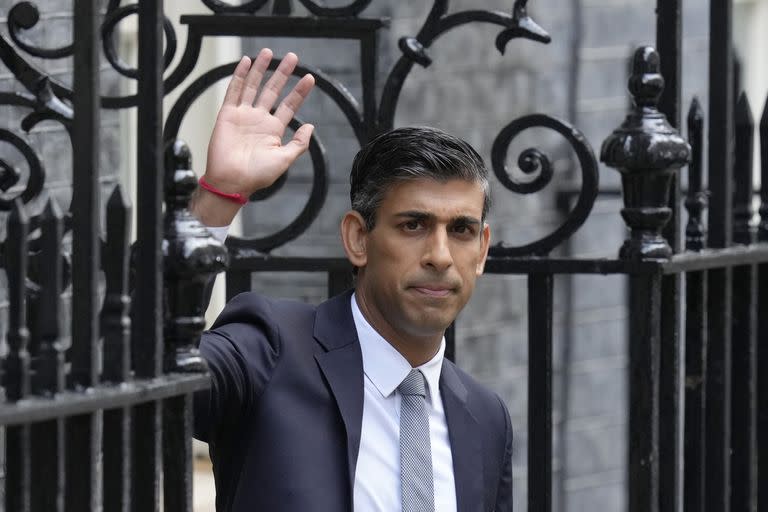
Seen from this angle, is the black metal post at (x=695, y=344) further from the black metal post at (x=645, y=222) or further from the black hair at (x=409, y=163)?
the black hair at (x=409, y=163)

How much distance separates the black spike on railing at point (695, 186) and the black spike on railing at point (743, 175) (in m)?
0.17

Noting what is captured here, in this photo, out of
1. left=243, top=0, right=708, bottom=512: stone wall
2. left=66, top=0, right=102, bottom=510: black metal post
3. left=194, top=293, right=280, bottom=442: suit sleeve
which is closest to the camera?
left=66, top=0, right=102, bottom=510: black metal post

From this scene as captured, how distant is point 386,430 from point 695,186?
1172mm

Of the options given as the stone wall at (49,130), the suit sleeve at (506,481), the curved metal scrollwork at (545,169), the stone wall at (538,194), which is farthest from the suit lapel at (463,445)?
the stone wall at (538,194)

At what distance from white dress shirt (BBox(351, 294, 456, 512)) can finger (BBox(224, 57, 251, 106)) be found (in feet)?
1.50

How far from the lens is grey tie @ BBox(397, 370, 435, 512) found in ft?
9.73

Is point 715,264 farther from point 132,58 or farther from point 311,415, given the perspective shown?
point 132,58

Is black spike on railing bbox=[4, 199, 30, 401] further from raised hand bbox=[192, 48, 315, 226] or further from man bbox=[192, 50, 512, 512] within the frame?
raised hand bbox=[192, 48, 315, 226]

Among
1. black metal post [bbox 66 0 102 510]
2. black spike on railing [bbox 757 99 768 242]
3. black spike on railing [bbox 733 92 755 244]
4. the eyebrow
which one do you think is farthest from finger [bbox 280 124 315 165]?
black spike on railing [bbox 757 99 768 242]

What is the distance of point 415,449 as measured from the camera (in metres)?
3.01

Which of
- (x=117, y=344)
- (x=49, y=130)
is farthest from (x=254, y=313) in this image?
(x=49, y=130)

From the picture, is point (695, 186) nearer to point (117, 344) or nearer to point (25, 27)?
point (25, 27)

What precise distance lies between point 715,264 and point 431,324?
1058 millimetres

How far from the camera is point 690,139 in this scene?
381 centimetres
